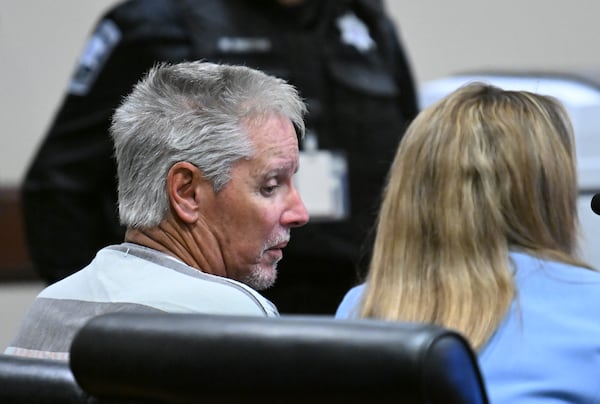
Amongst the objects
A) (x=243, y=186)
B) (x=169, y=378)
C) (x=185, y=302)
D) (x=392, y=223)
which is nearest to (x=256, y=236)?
(x=243, y=186)

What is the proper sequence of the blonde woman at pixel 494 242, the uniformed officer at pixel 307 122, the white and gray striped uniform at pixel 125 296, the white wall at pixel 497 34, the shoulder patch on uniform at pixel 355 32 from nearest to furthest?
1. the white and gray striped uniform at pixel 125 296
2. the blonde woman at pixel 494 242
3. the uniformed officer at pixel 307 122
4. the shoulder patch on uniform at pixel 355 32
5. the white wall at pixel 497 34

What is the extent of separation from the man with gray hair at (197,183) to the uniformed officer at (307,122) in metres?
1.17

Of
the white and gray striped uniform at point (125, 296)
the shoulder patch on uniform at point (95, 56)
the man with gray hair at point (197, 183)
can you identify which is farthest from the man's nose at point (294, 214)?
the shoulder patch on uniform at point (95, 56)

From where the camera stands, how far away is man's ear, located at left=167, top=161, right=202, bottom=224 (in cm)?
153

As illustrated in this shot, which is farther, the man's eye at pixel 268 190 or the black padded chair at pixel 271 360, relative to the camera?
the man's eye at pixel 268 190

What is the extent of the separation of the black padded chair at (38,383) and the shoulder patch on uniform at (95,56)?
1790 millimetres

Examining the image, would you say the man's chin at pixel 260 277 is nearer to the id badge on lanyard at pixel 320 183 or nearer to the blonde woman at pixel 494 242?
the blonde woman at pixel 494 242

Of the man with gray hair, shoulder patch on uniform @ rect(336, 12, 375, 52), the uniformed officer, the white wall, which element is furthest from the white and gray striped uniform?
the white wall

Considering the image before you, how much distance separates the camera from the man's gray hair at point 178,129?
153 centimetres

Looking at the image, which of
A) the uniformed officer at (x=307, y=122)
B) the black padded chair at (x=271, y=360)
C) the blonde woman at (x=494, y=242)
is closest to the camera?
the black padded chair at (x=271, y=360)

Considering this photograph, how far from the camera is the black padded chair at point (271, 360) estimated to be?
2.78ft

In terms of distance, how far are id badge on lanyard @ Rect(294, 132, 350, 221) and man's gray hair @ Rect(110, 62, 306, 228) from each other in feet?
4.20

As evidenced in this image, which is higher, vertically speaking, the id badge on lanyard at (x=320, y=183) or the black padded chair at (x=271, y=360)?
the black padded chair at (x=271, y=360)

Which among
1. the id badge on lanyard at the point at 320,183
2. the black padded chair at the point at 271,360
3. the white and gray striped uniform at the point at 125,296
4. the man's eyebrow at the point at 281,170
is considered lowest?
the id badge on lanyard at the point at 320,183
